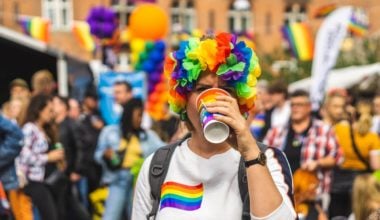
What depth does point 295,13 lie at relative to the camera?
49.6 meters

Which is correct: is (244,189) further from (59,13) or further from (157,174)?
(59,13)

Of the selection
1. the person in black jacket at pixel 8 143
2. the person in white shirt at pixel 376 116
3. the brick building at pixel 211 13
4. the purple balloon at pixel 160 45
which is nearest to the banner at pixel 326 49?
the person in white shirt at pixel 376 116

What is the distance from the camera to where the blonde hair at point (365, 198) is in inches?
247

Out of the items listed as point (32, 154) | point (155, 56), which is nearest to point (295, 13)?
point (155, 56)

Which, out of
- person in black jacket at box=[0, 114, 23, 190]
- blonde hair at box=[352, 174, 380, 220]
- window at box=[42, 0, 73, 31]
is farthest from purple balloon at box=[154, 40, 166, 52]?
window at box=[42, 0, 73, 31]

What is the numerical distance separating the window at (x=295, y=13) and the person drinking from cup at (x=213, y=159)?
150 ft

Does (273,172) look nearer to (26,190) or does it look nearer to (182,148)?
(182,148)

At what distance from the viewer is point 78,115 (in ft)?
42.5

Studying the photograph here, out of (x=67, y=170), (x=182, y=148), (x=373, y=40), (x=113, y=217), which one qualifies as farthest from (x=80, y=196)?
(x=373, y=40)

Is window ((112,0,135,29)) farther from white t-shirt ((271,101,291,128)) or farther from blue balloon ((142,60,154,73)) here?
white t-shirt ((271,101,291,128))

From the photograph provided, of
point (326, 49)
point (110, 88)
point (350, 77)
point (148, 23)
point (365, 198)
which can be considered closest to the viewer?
point (365, 198)

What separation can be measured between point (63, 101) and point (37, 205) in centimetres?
297

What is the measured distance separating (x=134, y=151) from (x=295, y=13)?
41.2m

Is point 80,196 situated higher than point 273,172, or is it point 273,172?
point 273,172
